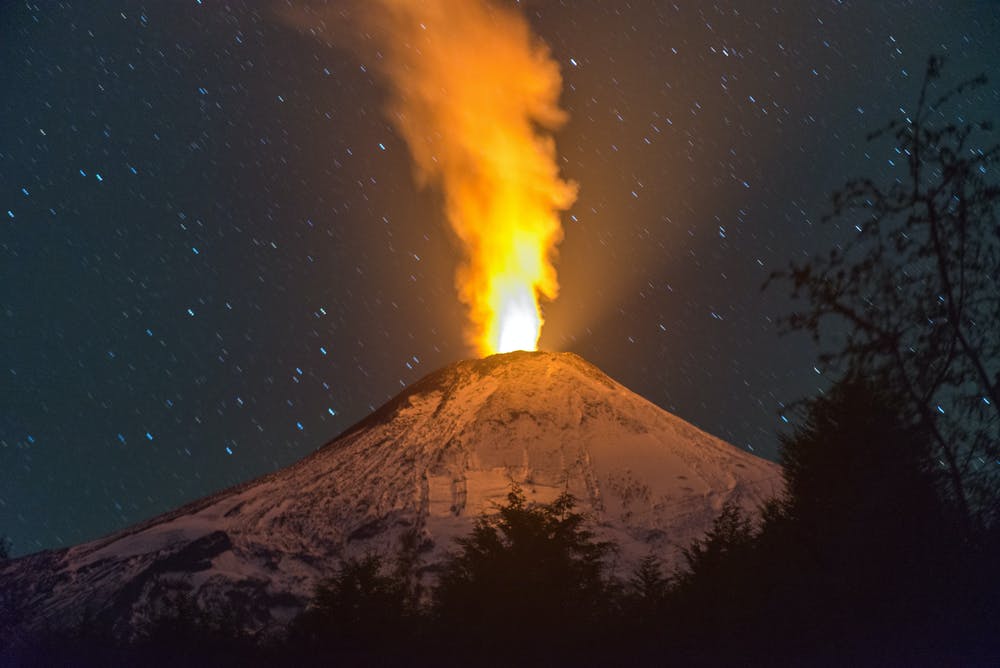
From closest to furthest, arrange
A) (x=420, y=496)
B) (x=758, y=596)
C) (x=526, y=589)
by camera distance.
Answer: (x=758, y=596) → (x=526, y=589) → (x=420, y=496)

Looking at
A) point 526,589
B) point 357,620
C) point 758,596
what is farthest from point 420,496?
point 758,596

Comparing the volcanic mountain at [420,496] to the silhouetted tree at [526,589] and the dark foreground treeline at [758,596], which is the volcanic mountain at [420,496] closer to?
the dark foreground treeline at [758,596]

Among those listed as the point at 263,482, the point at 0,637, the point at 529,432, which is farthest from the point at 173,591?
the point at 529,432

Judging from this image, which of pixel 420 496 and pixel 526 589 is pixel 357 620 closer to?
pixel 526 589

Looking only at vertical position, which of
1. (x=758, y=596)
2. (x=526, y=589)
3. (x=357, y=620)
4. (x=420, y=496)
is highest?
(x=420, y=496)

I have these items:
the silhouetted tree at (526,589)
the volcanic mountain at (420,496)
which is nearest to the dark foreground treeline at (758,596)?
the silhouetted tree at (526,589)

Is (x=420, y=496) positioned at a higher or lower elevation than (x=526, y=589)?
higher

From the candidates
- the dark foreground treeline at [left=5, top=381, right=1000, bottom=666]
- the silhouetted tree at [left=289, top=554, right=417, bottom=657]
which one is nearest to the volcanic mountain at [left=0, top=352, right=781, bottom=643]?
the dark foreground treeline at [left=5, top=381, right=1000, bottom=666]

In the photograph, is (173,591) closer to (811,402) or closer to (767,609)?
(767,609)
